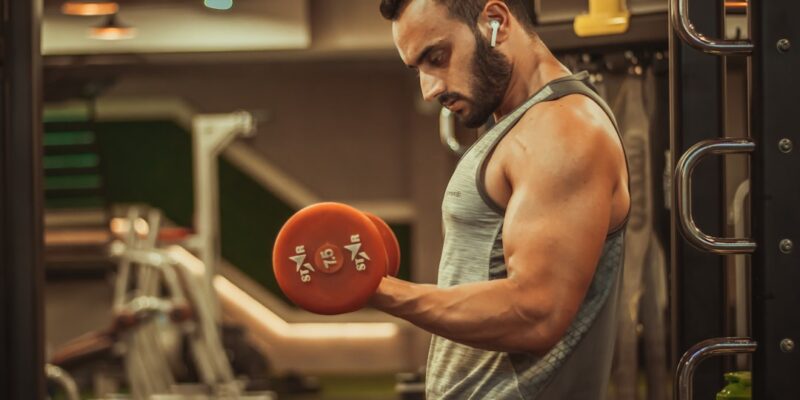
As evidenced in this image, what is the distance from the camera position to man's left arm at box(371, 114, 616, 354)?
144cm

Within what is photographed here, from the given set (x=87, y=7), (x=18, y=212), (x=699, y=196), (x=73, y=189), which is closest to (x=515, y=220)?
(x=699, y=196)

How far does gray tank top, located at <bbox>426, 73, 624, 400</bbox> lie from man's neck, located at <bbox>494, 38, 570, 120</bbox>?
0.15ft

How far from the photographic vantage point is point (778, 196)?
1.64 metres

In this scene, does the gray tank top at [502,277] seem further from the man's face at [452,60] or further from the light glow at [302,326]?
the light glow at [302,326]

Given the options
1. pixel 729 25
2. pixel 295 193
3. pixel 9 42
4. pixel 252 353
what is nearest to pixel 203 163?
pixel 252 353

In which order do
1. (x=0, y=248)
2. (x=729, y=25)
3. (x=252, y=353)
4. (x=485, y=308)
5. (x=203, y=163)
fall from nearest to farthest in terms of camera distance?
1. (x=485, y=308)
2. (x=0, y=248)
3. (x=729, y=25)
4. (x=203, y=163)
5. (x=252, y=353)

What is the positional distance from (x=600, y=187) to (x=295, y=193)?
7174mm

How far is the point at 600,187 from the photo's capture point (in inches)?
58.1

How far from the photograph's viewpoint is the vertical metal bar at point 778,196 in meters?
1.63

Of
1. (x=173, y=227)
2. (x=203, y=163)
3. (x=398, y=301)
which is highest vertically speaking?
(x=398, y=301)

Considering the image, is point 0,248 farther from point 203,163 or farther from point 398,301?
point 203,163

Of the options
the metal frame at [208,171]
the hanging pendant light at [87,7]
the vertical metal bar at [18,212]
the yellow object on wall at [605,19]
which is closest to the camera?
the vertical metal bar at [18,212]

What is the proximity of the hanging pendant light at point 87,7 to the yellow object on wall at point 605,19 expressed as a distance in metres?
4.70

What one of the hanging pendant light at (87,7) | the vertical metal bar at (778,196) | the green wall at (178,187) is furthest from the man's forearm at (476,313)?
the green wall at (178,187)
